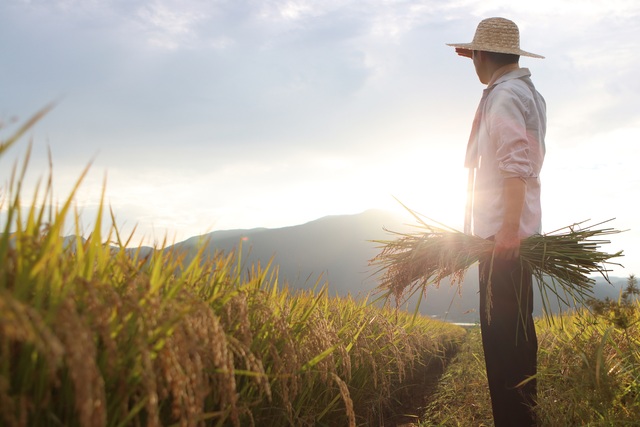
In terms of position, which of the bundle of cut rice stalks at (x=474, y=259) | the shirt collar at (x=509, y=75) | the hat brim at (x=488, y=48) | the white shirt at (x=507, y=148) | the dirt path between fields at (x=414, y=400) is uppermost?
the hat brim at (x=488, y=48)

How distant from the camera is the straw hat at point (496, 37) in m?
3.38

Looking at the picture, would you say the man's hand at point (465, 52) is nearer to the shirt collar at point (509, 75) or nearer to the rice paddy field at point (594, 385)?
the shirt collar at point (509, 75)

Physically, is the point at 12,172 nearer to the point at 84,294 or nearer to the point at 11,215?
the point at 11,215

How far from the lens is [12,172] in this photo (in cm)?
158

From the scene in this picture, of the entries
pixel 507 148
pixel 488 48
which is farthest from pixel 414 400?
pixel 488 48

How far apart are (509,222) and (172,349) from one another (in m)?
2.12

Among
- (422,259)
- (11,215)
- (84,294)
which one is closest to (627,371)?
(422,259)

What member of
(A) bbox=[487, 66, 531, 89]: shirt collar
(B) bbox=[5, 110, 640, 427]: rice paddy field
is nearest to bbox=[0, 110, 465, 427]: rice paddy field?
(B) bbox=[5, 110, 640, 427]: rice paddy field

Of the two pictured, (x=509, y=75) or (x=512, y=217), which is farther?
(x=509, y=75)

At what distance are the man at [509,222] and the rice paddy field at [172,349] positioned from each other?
319mm

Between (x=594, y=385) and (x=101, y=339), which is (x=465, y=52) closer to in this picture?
(x=594, y=385)

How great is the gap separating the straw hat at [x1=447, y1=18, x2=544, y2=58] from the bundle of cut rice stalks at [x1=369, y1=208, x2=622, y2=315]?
1.18 metres

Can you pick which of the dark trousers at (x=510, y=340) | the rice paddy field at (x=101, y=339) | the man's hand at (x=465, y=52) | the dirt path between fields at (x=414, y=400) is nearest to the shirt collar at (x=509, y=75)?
the man's hand at (x=465, y=52)

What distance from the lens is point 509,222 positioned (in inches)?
115
